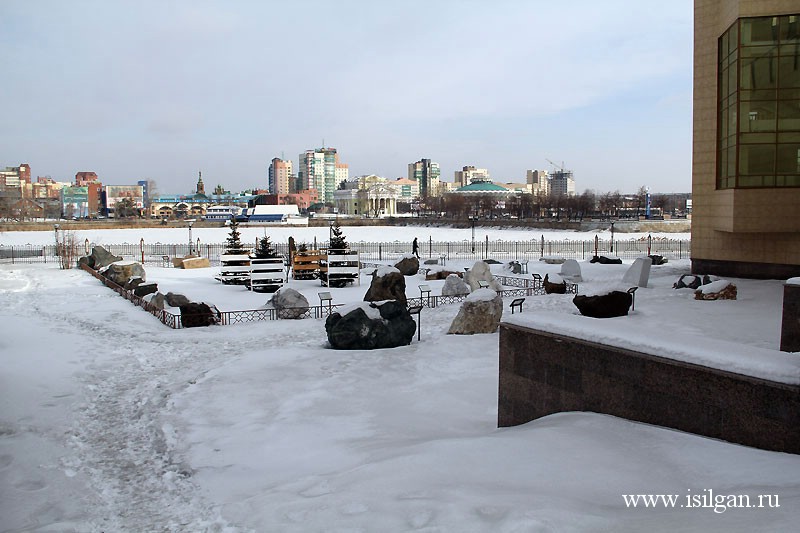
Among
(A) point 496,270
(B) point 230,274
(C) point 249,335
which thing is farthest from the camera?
(A) point 496,270

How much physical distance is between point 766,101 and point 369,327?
21659mm

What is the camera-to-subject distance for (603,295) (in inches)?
758

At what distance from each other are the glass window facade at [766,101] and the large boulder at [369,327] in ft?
62.5

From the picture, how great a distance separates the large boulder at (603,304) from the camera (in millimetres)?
19219

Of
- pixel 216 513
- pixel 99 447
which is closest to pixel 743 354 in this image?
pixel 216 513

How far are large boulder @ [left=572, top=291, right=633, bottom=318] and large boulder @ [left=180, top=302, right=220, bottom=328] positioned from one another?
450 inches

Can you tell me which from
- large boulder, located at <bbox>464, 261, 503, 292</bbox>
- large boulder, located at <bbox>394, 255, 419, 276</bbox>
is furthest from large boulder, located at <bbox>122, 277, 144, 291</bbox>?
large boulder, located at <bbox>464, 261, 503, 292</bbox>

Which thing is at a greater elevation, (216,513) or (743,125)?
(743,125)

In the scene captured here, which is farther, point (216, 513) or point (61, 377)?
point (61, 377)

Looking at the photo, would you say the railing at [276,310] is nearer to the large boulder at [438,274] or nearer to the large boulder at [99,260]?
the large boulder at [438,274]

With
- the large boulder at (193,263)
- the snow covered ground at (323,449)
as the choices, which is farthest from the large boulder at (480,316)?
the large boulder at (193,263)

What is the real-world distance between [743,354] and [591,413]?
2.08 meters

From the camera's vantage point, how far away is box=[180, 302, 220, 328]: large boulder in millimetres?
19578

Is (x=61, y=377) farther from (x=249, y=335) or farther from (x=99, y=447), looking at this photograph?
(x=249, y=335)
